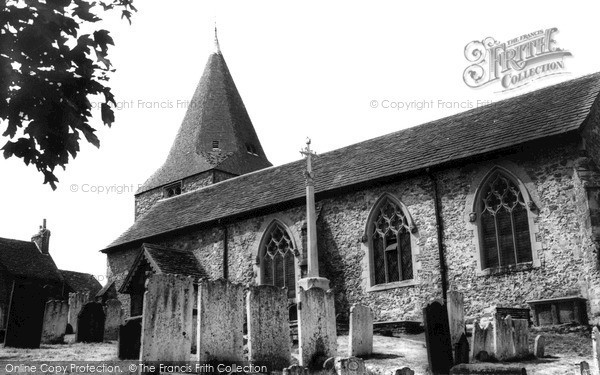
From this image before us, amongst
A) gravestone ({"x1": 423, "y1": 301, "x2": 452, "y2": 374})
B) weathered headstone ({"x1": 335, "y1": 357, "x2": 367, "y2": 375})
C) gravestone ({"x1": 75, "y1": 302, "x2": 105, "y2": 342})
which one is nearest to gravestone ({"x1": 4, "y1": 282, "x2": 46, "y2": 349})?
gravestone ({"x1": 75, "y1": 302, "x2": 105, "y2": 342})

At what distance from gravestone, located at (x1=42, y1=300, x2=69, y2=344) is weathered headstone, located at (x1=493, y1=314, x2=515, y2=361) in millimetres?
10065

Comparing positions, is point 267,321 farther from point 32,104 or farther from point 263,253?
point 263,253

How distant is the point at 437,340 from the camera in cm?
1115

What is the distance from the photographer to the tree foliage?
5.73m

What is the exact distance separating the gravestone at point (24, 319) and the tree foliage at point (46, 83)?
857cm

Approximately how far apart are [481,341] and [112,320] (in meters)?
10.4

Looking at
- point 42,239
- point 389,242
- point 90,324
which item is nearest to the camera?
point 90,324

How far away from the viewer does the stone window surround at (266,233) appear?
22031 millimetres

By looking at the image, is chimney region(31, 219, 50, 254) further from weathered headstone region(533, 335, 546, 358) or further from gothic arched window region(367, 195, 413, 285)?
weathered headstone region(533, 335, 546, 358)

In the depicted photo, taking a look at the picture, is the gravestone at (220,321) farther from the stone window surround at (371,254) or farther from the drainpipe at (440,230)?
the stone window surround at (371,254)

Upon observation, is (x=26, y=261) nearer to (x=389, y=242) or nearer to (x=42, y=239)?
(x=42, y=239)

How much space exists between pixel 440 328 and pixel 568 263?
6753 mm

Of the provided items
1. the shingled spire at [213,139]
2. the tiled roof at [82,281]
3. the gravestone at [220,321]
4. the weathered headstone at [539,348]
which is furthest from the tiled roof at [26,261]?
the weathered headstone at [539,348]

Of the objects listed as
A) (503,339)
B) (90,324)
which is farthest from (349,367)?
(90,324)
